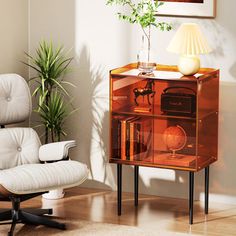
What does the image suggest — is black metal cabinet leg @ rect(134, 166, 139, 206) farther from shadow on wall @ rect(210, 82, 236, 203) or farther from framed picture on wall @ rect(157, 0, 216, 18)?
framed picture on wall @ rect(157, 0, 216, 18)

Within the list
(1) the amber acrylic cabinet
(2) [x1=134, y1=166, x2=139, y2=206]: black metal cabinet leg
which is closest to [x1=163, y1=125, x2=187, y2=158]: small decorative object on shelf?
(1) the amber acrylic cabinet

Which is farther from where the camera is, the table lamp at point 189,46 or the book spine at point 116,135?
the book spine at point 116,135

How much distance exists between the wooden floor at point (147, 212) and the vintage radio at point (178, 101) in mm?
752

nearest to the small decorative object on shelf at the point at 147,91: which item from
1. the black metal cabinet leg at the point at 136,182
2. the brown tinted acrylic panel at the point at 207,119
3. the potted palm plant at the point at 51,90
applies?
the brown tinted acrylic panel at the point at 207,119

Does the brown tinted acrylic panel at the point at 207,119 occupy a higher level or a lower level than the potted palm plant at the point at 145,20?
lower

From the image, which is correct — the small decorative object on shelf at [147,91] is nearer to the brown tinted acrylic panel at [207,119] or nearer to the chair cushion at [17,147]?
the brown tinted acrylic panel at [207,119]

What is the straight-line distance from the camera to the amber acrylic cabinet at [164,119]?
16.9ft

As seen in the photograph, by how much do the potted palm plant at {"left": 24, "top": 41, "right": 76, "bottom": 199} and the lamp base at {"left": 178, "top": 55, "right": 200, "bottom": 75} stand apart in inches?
40.6

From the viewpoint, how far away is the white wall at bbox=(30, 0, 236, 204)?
5535 mm

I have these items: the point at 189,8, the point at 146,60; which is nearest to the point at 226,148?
the point at 146,60

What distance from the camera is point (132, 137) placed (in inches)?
209

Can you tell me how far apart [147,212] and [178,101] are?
2.85ft

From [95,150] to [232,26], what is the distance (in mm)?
1459

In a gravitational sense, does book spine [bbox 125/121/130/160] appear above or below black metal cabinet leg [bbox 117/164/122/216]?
above
